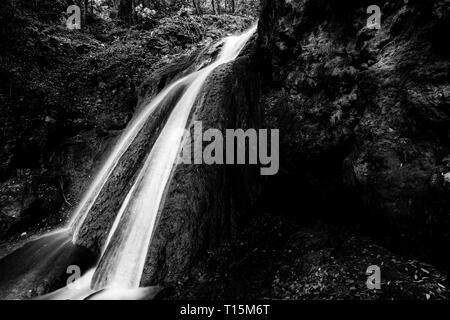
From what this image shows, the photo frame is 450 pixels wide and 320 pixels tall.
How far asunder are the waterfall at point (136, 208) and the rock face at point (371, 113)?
2.56 meters

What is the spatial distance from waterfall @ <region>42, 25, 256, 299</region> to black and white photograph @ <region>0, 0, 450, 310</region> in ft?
0.14

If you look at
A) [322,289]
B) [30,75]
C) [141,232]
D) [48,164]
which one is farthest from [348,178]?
[30,75]

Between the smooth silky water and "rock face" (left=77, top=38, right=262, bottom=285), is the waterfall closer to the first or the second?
the smooth silky water

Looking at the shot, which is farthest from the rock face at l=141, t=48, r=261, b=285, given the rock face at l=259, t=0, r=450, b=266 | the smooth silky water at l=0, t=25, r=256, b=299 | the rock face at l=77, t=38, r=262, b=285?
the rock face at l=259, t=0, r=450, b=266

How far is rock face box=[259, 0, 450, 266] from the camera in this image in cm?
474

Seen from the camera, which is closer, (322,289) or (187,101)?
(322,289)

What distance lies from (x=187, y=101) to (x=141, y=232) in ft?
13.1

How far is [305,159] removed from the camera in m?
7.10

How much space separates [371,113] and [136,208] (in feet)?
17.4

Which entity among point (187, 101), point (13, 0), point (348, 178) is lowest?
point (348, 178)

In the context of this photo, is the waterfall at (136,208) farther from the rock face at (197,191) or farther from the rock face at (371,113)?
the rock face at (371,113)

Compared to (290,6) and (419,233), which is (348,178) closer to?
(419,233)

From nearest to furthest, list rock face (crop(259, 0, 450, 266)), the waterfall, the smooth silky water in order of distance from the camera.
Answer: rock face (crop(259, 0, 450, 266)), the smooth silky water, the waterfall

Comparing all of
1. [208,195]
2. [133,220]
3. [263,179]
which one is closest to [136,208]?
[133,220]
